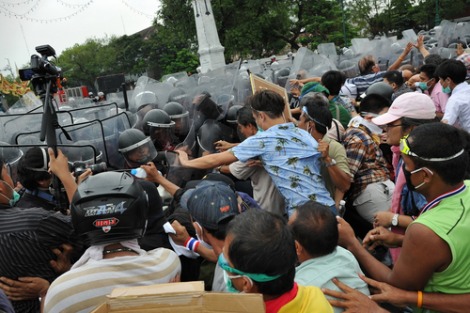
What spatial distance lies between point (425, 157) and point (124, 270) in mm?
1427

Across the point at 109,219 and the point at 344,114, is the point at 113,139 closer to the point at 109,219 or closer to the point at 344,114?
the point at 344,114

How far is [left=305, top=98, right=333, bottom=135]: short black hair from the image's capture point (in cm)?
320

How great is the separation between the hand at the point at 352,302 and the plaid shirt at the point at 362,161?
1436 millimetres

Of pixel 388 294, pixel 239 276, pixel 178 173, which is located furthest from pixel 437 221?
pixel 178 173

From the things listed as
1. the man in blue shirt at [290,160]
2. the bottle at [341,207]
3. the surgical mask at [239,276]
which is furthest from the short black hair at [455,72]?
the surgical mask at [239,276]

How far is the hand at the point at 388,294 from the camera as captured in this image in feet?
6.08

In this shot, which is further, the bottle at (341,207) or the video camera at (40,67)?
the bottle at (341,207)

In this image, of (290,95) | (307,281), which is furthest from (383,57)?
(307,281)

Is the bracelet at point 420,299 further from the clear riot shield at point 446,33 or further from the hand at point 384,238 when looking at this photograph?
the clear riot shield at point 446,33

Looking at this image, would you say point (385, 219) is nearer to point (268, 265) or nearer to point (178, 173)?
point (268, 265)

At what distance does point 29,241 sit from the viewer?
1.97 m

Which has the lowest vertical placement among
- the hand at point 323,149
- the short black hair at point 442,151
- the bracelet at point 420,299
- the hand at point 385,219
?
the bracelet at point 420,299

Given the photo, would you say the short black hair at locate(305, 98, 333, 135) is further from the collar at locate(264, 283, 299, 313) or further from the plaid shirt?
the collar at locate(264, 283, 299, 313)

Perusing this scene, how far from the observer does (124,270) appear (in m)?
1.72
